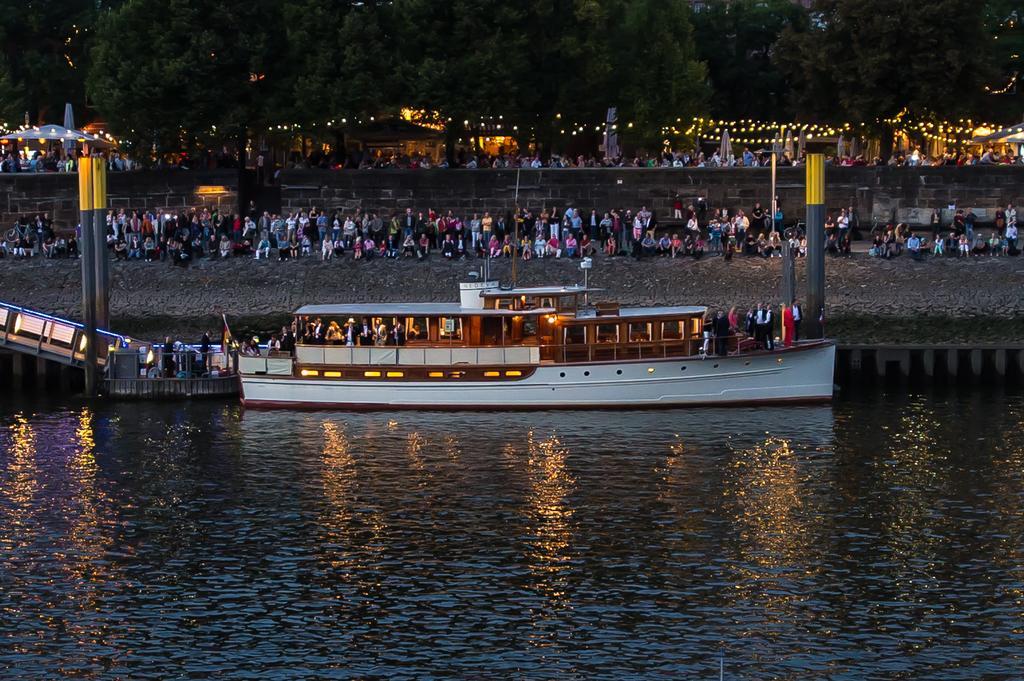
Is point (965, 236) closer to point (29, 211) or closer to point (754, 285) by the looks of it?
point (754, 285)

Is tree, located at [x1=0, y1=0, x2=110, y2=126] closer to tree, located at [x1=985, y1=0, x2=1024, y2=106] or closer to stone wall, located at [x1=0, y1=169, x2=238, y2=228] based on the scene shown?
stone wall, located at [x1=0, y1=169, x2=238, y2=228]

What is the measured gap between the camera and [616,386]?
5106 centimetres

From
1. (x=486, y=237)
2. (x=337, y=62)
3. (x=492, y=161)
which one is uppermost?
(x=337, y=62)

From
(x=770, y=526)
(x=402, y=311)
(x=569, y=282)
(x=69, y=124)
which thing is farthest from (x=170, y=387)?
(x=770, y=526)

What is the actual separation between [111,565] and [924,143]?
48.3m

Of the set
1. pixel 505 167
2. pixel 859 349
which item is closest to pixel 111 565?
pixel 859 349

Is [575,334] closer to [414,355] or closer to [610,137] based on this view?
[414,355]

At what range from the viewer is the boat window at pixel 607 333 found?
50.8 meters

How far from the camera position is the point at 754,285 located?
61.4m

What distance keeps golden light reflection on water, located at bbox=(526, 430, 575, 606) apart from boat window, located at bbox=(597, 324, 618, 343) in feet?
13.9

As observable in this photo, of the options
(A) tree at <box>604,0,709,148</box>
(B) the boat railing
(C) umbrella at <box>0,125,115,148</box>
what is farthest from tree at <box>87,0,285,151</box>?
(B) the boat railing

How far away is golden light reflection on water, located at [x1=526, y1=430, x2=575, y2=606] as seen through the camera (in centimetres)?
3488

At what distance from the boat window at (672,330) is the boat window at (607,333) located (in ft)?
4.31

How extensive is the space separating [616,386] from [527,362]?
2498 millimetres
